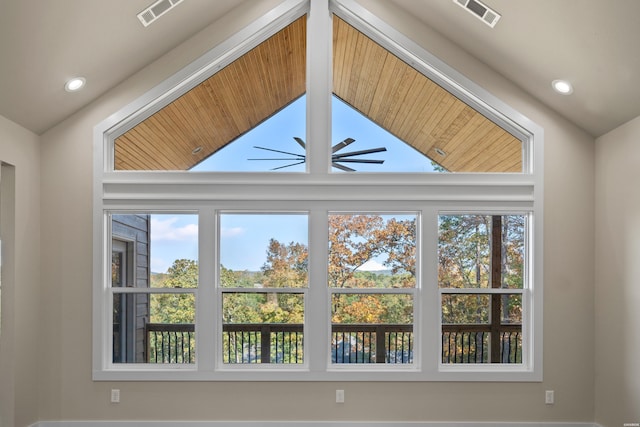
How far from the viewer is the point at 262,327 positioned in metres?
5.61

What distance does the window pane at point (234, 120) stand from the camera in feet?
18.5

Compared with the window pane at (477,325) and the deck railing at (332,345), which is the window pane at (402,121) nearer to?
the window pane at (477,325)

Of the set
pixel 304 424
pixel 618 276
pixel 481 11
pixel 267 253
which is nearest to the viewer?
pixel 481 11

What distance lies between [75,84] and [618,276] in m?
4.77

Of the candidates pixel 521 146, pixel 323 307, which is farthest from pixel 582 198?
pixel 323 307

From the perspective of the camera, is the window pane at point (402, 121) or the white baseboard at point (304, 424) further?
the window pane at point (402, 121)

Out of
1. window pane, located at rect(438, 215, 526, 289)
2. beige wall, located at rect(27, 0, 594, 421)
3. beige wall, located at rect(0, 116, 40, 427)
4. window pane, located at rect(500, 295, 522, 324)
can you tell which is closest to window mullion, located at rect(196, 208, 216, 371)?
beige wall, located at rect(27, 0, 594, 421)

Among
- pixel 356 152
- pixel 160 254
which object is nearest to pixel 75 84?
pixel 160 254

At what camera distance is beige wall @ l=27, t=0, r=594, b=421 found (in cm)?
549

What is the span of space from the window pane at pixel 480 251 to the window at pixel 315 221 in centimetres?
1

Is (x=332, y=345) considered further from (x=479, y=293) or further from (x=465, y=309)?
(x=479, y=293)

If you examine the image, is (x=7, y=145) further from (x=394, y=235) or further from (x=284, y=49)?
(x=394, y=235)

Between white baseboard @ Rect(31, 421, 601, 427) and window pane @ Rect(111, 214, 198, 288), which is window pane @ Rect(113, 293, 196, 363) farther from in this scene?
white baseboard @ Rect(31, 421, 601, 427)

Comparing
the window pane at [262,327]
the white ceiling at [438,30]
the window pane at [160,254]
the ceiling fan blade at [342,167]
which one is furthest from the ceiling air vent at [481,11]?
the window pane at [160,254]
